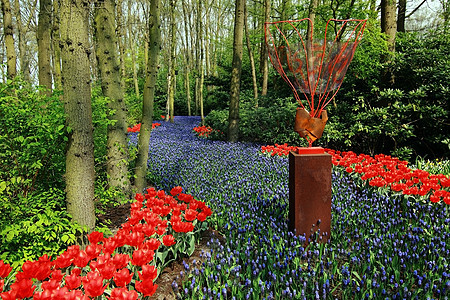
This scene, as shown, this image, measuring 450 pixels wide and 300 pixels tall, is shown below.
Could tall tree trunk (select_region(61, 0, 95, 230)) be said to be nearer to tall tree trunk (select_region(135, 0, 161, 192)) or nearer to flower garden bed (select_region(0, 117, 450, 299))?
flower garden bed (select_region(0, 117, 450, 299))

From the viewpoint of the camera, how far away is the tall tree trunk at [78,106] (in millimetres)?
2750

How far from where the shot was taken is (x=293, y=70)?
11.7ft

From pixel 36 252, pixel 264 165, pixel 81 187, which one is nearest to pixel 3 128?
pixel 81 187

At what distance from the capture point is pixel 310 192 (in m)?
3.25

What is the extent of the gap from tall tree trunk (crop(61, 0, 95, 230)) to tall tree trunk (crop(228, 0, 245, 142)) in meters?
6.02

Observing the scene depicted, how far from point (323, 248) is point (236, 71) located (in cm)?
655

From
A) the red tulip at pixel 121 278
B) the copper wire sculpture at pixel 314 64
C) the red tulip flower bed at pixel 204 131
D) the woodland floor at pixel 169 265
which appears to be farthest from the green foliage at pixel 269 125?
the red tulip at pixel 121 278

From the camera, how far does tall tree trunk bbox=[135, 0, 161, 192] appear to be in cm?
462

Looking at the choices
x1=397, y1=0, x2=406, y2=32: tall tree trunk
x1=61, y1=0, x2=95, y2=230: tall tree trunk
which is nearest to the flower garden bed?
x1=61, y1=0, x2=95, y2=230: tall tree trunk

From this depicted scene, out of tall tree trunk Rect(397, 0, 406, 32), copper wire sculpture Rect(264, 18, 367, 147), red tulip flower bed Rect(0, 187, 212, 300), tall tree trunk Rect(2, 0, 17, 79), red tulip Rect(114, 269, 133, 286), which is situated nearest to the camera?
red tulip flower bed Rect(0, 187, 212, 300)

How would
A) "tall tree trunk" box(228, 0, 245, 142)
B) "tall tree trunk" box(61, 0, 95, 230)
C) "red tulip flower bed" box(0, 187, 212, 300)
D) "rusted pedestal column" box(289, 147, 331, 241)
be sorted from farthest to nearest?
"tall tree trunk" box(228, 0, 245, 142) < "rusted pedestal column" box(289, 147, 331, 241) < "tall tree trunk" box(61, 0, 95, 230) < "red tulip flower bed" box(0, 187, 212, 300)

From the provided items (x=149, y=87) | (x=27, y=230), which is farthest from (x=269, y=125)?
(x=27, y=230)

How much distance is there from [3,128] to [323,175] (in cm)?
323

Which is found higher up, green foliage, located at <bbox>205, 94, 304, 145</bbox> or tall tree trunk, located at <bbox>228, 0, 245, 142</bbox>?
tall tree trunk, located at <bbox>228, 0, 245, 142</bbox>
